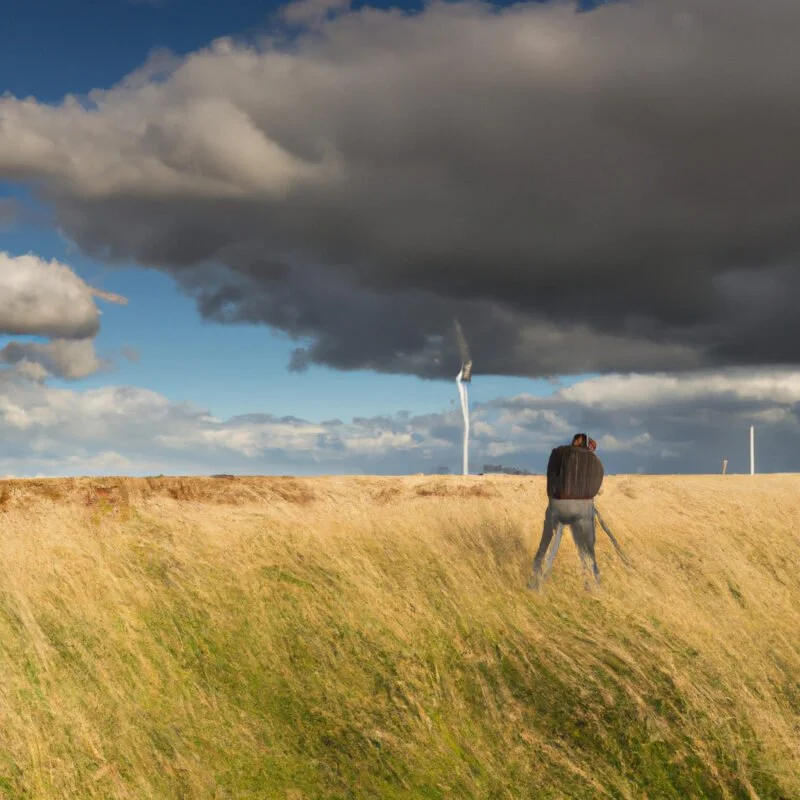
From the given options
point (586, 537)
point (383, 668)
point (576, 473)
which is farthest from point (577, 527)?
point (383, 668)

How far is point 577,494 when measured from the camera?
9.11m

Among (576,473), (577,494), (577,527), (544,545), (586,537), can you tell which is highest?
(576,473)

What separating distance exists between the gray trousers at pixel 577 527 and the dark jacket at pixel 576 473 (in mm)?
96

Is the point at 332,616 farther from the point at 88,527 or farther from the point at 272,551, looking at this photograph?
the point at 88,527

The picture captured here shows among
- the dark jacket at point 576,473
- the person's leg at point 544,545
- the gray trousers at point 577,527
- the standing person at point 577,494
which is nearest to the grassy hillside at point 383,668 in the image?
the person's leg at point 544,545

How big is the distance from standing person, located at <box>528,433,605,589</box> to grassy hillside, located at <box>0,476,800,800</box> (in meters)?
0.47

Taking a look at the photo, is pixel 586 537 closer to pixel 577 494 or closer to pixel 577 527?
pixel 577 527

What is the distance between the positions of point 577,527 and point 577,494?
1.34 feet

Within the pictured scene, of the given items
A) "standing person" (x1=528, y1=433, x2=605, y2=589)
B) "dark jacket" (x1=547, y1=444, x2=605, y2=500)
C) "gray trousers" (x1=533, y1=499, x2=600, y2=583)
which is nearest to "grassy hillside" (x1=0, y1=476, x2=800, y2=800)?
"gray trousers" (x1=533, y1=499, x2=600, y2=583)

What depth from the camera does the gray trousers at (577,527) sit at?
357 inches

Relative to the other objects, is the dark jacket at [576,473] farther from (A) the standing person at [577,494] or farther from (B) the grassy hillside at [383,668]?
(B) the grassy hillside at [383,668]

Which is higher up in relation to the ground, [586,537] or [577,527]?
[577,527]

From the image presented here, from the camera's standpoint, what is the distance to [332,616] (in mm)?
7477

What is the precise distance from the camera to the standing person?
29.8ft
